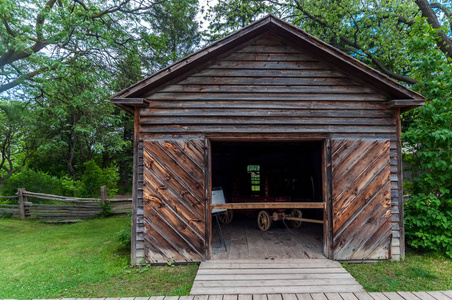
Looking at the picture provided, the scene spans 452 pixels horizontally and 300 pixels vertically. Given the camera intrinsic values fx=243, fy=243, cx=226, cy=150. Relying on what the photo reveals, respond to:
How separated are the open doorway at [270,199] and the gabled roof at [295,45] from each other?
5.98 feet

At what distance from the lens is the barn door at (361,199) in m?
4.82

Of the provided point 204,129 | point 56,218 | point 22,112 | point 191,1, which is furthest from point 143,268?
point 191,1

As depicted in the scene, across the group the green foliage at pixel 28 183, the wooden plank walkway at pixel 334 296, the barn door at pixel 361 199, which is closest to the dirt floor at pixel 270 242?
the barn door at pixel 361 199

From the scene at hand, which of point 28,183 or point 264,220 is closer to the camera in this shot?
point 264,220

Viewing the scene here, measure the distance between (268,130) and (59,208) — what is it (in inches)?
374

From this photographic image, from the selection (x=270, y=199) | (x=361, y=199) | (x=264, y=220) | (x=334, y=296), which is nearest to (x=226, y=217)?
(x=264, y=220)

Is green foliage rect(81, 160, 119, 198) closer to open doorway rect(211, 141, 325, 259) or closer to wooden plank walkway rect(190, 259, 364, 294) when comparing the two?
open doorway rect(211, 141, 325, 259)

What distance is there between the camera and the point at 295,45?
201 inches

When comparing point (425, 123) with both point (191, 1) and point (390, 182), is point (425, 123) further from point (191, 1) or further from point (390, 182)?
point (191, 1)

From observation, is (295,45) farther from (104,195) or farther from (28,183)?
(28,183)

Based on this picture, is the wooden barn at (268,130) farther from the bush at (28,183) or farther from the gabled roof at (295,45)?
the bush at (28,183)

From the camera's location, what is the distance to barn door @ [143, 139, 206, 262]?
4.77 m

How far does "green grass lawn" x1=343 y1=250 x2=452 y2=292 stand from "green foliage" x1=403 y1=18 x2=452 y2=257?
0.98 feet

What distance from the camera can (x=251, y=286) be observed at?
3.84 m
